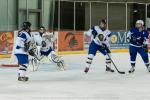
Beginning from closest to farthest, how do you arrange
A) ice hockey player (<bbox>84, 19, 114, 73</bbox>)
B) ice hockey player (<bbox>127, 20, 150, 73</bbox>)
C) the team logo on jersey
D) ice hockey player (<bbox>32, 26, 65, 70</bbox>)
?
1. ice hockey player (<bbox>84, 19, 114, 73</bbox>)
2. ice hockey player (<bbox>127, 20, 150, 73</bbox>)
3. ice hockey player (<bbox>32, 26, 65, 70</bbox>)
4. the team logo on jersey

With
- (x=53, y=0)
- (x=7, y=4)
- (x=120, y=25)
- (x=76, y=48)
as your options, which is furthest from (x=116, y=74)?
(x=120, y=25)

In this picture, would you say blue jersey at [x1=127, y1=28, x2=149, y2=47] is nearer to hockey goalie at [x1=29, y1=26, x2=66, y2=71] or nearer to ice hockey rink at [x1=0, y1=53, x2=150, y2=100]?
ice hockey rink at [x1=0, y1=53, x2=150, y2=100]

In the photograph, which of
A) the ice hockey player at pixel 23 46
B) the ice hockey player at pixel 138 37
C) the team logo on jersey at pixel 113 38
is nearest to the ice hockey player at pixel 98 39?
the ice hockey player at pixel 138 37

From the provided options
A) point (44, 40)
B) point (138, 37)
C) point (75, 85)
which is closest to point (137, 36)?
point (138, 37)

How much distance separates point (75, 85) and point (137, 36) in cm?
362

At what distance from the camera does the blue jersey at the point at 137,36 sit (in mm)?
15680

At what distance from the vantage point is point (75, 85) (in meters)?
12.7

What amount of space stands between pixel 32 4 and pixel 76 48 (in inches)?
263

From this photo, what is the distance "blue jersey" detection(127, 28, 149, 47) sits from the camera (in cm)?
1568

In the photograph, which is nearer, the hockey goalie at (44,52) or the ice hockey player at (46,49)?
the hockey goalie at (44,52)

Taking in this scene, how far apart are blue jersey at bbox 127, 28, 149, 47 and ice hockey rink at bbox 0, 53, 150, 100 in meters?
0.88

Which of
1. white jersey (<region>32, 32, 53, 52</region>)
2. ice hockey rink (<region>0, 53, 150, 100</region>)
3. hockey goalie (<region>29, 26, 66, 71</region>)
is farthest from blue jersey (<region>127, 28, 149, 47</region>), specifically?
white jersey (<region>32, 32, 53, 52</region>)

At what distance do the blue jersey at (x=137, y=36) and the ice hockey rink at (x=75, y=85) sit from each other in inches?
34.7

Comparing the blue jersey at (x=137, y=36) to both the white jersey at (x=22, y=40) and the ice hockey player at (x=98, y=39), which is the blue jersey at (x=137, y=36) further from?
the white jersey at (x=22, y=40)
